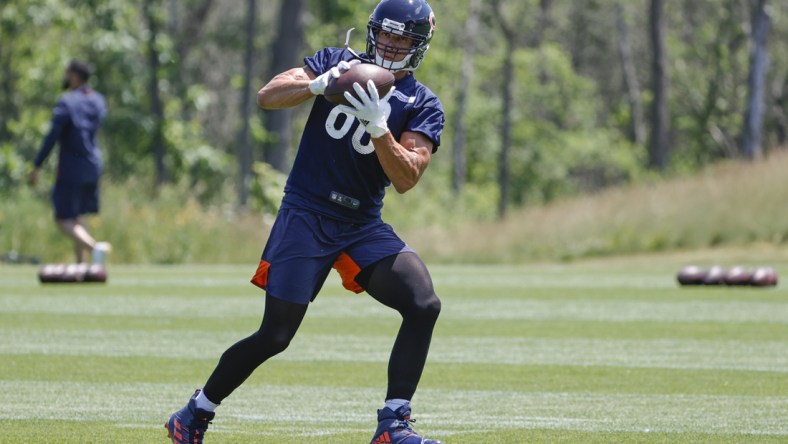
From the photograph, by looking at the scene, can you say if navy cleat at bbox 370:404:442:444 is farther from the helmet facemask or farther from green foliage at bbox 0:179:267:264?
green foliage at bbox 0:179:267:264

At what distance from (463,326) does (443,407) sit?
17.9 ft

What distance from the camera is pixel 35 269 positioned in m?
22.9

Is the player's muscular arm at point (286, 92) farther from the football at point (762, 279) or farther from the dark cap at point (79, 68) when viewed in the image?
the football at point (762, 279)

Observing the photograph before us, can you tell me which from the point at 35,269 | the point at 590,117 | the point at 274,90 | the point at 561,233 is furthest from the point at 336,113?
the point at 590,117

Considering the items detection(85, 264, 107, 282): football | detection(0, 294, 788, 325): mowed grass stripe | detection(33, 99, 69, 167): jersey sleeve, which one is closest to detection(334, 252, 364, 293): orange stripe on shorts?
detection(0, 294, 788, 325): mowed grass stripe

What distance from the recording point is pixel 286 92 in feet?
22.0

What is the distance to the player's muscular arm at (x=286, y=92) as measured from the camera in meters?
6.64

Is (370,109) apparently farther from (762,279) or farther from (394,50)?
(762,279)

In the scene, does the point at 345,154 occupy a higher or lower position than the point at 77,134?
higher

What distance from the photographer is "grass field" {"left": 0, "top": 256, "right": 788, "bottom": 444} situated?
7.98 m

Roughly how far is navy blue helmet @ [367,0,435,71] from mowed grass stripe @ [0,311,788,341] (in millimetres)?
6666

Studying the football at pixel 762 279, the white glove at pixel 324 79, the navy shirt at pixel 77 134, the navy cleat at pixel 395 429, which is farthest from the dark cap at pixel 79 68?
the navy cleat at pixel 395 429

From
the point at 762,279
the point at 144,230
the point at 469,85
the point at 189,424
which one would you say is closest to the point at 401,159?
the point at 189,424

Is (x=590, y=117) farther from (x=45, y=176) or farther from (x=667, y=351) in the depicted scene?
(x=667, y=351)
